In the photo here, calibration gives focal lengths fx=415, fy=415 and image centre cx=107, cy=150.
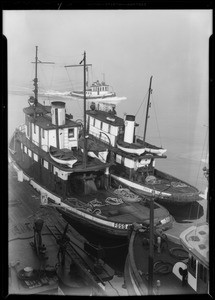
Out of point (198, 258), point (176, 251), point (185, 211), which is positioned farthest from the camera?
point (185, 211)

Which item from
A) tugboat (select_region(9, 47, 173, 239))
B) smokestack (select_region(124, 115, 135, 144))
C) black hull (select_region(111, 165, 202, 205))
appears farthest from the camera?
smokestack (select_region(124, 115, 135, 144))

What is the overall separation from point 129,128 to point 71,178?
3770 mm

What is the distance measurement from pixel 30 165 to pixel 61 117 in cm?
241

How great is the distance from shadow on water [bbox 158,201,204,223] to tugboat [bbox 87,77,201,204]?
36 cm

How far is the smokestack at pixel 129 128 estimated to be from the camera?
16.2 metres

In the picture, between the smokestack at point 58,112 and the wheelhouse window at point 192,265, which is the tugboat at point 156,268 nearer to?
the wheelhouse window at point 192,265

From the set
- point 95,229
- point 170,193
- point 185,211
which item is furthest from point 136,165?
point 95,229

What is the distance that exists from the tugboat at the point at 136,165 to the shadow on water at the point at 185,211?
1.19ft

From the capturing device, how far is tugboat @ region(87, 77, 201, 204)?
1497 centimetres

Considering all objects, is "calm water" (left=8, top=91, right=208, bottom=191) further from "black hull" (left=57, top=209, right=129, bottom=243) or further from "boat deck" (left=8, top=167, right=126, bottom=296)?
"boat deck" (left=8, top=167, right=126, bottom=296)

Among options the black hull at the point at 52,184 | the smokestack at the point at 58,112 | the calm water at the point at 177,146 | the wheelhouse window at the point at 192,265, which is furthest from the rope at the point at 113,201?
the calm water at the point at 177,146

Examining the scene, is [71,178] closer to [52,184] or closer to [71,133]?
[52,184]

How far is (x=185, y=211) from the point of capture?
602 inches

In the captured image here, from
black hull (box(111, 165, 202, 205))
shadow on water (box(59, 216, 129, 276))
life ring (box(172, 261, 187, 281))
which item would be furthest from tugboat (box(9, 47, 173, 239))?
life ring (box(172, 261, 187, 281))
